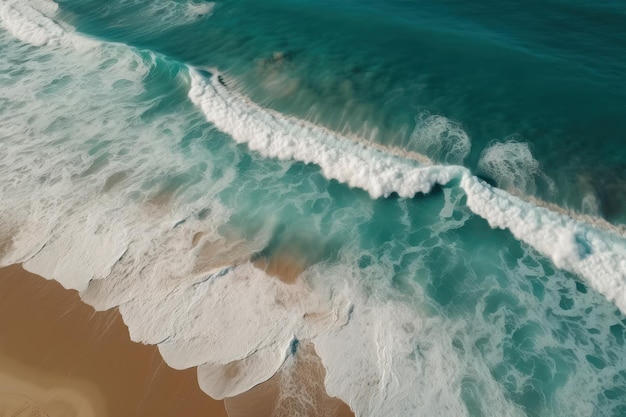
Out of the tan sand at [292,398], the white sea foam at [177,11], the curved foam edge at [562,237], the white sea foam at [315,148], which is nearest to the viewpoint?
the tan sand at [292,398]

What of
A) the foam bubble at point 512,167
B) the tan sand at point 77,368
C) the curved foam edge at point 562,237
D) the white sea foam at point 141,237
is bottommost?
the tan sand at point 77,368

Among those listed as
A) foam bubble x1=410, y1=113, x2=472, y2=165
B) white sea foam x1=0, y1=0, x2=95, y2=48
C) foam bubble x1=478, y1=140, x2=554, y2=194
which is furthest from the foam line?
white sea foam x1=0, y1=0, x2=95, y2=48

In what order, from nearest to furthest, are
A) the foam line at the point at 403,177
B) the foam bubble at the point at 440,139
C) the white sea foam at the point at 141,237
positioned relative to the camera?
the white sea foam at the point at 141,237 < the foam line at the point at 403,177 < the foam bubble at the point at 440,139

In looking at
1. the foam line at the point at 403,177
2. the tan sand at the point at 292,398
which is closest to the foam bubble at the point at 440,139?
the foam line at the point at 403,177

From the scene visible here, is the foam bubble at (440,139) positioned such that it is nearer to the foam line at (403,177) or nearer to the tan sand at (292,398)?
the foam line at (403,177)

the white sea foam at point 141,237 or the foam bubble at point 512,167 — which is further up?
the foam bubble at point 512,167

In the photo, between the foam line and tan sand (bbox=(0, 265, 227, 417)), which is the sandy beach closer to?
tan sand (bbox=(0, 265, 227, 417))

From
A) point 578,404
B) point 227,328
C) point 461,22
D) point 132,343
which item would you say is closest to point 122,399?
point 132,343
